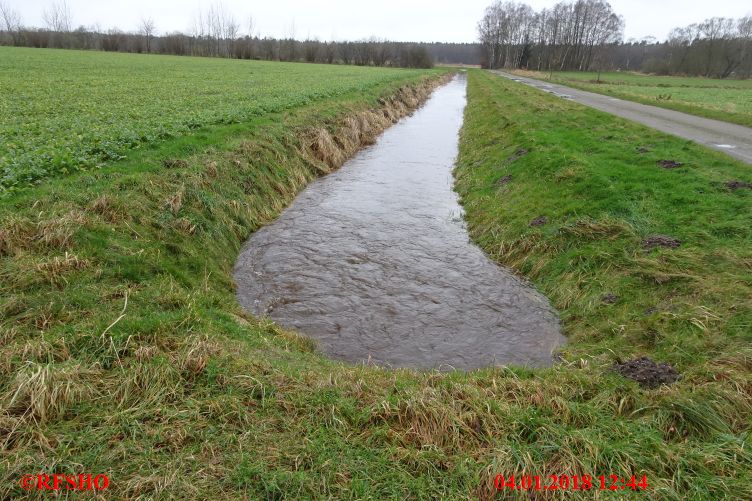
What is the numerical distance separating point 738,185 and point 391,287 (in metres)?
9.19

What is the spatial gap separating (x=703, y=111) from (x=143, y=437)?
3264cm

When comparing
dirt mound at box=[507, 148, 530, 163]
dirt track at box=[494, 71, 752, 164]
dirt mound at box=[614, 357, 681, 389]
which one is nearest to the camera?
dirt mound at box=[614, 357, 681, 389]

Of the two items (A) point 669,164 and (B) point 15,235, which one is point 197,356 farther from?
(A) point 669,164

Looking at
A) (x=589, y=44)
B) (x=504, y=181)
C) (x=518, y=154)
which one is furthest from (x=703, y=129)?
(x=589, y=44)

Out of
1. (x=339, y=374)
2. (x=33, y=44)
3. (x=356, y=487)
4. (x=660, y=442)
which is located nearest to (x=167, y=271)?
(x=339, y=374)

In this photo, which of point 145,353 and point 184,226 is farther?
point 184,226

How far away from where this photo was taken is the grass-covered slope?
4.36m

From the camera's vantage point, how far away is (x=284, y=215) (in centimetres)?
Result: 1377

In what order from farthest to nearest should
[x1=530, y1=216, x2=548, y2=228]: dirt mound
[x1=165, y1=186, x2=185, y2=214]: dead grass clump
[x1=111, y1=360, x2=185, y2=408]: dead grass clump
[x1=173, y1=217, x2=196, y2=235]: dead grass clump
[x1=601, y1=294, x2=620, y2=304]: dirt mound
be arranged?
[x1=530, y1=216, x2=548, y2=228]: dirt mound, [x1=165, y1=186, x2=185, y2=214]: dead grass clump, [x1=173, y1=217, x2=196, y2=235]: dead grass clump, [x1=601, y1=294, x2=620, y2=304]: dirt mound, [x1=111, y1=360, x2=185, y2=408]: dead grass clump

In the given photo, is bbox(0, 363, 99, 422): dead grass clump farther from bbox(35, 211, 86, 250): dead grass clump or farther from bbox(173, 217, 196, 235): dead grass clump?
bbox(173, 217, 196, 235): dead grass clump

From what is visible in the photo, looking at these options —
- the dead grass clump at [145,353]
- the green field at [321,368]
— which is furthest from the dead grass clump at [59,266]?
the dead grass clump at [145,353]

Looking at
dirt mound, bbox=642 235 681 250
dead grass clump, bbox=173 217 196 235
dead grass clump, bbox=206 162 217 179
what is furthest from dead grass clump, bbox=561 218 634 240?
dead grass clump, bbox=206 162 217 179

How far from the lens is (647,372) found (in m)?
5.86

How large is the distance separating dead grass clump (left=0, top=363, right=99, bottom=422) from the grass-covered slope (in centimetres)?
470
